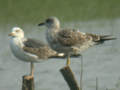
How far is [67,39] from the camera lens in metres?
8.88

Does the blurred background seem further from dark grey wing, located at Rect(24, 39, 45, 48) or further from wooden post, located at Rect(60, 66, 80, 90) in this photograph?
wooden post, located at Rect(60, 66, 80, 90)

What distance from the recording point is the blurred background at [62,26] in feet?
40.9

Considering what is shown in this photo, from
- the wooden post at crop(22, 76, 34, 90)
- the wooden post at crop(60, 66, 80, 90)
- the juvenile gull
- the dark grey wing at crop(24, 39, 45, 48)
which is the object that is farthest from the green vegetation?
the wooden post at crop(60, 66, 80, 90)

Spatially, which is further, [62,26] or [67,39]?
[62,26]

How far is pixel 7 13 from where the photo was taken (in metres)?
16.1

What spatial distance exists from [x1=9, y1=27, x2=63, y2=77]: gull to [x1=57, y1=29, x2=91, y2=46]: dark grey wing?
407mm

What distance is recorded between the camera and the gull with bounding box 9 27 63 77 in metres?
9.01

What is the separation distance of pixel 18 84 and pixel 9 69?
1.17m

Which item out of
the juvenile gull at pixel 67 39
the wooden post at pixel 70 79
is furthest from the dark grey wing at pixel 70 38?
the wooden post at pixel 70 79

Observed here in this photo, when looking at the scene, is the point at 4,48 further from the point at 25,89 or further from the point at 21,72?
the point at 25,89

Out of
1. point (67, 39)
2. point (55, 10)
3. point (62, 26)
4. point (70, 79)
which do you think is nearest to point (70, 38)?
point (67, 39)

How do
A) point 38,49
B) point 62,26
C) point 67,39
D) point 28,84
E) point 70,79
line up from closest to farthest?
point 70,79 → point 28,84 → point 67,39 → point 38,49 → point 62,26

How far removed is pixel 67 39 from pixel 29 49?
78cm

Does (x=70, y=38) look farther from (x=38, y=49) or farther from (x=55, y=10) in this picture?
(x=55, y=10)
